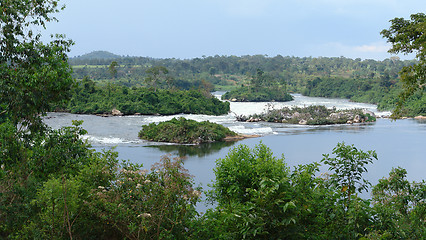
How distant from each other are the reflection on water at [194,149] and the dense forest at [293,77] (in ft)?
47.3

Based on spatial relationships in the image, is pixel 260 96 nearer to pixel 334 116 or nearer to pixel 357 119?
pixel 334 116

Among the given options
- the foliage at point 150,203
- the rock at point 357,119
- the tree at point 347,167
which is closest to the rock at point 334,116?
the rock at point 357,119

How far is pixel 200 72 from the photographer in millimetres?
82438

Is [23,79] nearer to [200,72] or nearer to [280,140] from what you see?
[280,140]

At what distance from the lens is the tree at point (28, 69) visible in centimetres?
586

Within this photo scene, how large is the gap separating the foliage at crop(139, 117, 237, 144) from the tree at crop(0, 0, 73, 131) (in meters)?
11.0

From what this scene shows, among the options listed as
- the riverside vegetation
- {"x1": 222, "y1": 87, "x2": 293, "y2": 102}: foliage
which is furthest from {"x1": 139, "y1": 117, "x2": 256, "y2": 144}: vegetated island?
{"x1": 222, "y1": 87, "x2": 293, "y2": 102}: foliage

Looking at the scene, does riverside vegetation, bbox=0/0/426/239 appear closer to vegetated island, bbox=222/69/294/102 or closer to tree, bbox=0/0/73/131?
tree, bbox=0/0/73/131

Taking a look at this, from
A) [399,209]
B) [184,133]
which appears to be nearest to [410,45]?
Result: [399,209]

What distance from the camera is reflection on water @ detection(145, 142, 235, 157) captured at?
15.0 m

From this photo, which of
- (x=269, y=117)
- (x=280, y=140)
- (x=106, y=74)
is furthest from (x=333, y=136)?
(x=106, y=74)

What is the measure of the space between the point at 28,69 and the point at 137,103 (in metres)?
23.5

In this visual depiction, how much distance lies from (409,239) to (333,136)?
16639mm

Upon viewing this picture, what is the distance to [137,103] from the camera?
29438 millimetres
